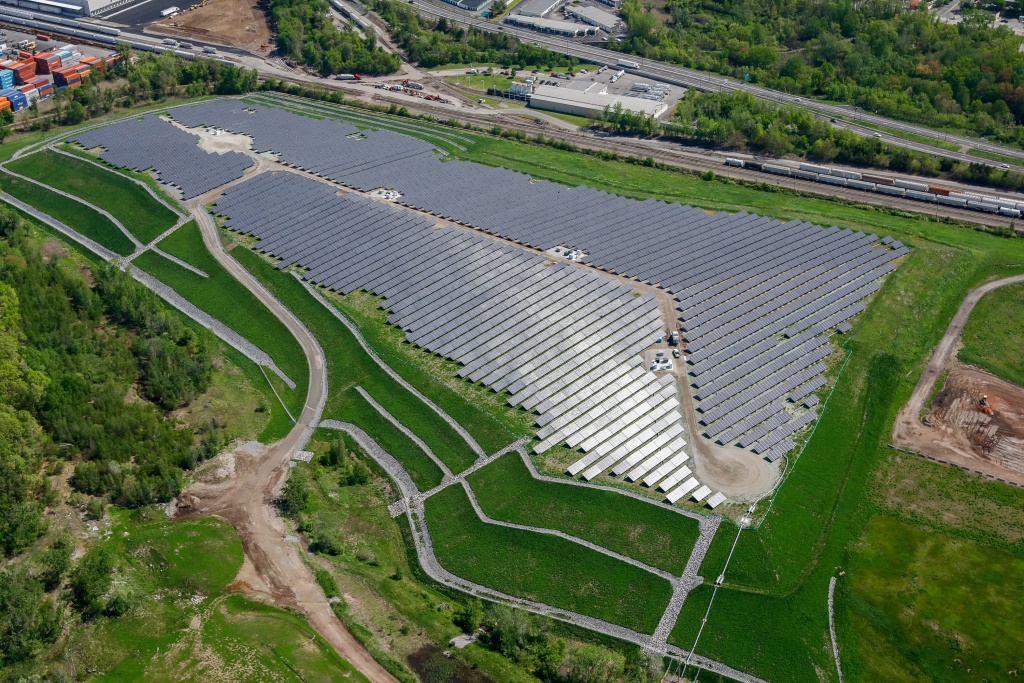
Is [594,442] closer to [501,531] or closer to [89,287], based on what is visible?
[501,531]

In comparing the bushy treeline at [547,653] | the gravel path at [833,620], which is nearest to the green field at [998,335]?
the gravel path at [833,620]

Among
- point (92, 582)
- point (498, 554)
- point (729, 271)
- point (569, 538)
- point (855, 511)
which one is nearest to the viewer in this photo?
point (92, 582)

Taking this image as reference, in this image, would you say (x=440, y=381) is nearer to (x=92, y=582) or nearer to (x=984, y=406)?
(x=92, y=582)

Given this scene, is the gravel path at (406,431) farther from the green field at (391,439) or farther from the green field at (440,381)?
the green field at (440,381)

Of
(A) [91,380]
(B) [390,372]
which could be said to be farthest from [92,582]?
(B) [390,372]

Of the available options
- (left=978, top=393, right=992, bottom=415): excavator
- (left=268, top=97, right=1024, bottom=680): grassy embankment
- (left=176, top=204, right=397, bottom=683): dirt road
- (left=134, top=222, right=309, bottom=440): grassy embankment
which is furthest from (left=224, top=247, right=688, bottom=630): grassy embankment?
(left=978, top=393, right=992, bottom=415): excavator

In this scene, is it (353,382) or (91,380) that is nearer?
(91,380)

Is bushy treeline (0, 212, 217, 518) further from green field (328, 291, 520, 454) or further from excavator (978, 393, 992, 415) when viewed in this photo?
excavator (978, 393, 992, 415)
